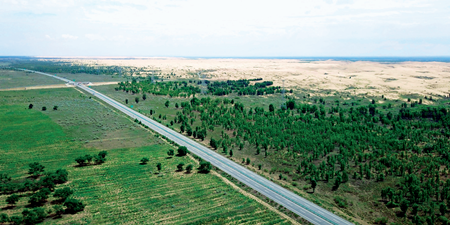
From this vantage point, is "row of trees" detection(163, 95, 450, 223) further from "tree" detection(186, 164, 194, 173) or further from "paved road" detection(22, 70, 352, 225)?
"tree" detection(186, 164, 194, 173)

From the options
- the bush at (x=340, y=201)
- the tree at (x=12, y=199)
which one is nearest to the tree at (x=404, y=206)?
the bush at (x=340, y=201)

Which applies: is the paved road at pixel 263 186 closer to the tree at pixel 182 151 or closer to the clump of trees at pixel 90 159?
the tree at pixel 182 151

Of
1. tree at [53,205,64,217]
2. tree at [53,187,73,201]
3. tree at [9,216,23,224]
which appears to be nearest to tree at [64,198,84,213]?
tree at [53,205,64,217]

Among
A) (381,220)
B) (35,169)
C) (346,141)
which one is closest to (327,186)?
(381,220)

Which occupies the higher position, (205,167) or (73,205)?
(73,205)

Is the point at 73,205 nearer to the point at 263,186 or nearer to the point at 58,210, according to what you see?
the point at 58,210
